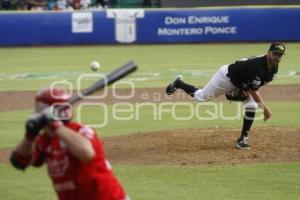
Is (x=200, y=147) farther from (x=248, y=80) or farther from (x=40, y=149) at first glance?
(x=40, y=149)

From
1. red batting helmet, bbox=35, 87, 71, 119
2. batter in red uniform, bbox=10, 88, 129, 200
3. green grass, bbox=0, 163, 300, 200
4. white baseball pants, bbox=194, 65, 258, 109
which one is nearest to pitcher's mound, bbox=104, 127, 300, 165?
green grass, bbox=0, 163, 300, 200

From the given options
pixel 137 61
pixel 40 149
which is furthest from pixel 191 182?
pixel 137 61

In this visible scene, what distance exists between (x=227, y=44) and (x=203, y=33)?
1.05 m

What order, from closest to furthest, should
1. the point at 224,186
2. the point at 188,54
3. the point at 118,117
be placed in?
the point at 224,186 < the point at 118,117 < the point at 188,54

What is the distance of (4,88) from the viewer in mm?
19672

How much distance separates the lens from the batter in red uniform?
5.02 meters

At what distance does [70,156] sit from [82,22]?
78.5 feet

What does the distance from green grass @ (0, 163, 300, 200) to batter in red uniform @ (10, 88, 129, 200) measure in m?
3.24

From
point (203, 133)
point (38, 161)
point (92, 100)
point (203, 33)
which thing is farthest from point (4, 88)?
point (38, 161)

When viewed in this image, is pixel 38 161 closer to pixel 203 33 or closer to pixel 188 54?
pixel 188 54

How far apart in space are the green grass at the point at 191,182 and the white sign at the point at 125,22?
1847 centimetres

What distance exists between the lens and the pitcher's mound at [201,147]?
1069cm

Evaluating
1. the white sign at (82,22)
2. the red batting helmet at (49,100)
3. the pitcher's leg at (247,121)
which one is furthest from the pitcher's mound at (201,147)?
the white sign at (82,22)

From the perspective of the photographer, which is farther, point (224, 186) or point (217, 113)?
point (217, 113)
